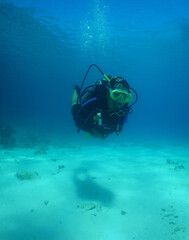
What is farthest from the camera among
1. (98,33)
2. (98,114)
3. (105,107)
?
(98,33)

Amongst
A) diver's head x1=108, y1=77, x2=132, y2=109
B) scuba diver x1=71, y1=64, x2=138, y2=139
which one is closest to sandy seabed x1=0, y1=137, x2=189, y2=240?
scuba diver x1=71, y1=64, x2=138, y2=139

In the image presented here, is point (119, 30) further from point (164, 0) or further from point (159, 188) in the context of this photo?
point (159, 188)

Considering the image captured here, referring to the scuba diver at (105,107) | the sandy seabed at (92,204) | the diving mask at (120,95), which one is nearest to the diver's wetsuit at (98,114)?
the scuba diver at (105,107)

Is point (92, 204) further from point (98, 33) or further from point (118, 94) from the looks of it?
point (98, 33)

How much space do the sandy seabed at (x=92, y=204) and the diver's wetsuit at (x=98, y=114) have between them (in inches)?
76.7

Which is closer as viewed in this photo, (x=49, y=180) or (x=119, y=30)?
(x=49, y=180)

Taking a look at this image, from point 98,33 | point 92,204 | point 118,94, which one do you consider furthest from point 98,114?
point 98,33

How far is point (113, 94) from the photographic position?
441cm

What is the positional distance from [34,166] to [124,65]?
36932mm

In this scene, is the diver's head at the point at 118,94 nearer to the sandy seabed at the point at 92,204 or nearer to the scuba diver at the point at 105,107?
the scuba diver at the point at 105,107

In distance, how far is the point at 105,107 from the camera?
470 cm

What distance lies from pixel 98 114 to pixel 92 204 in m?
2.36

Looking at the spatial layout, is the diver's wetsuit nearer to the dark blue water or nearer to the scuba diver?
the scuba diver

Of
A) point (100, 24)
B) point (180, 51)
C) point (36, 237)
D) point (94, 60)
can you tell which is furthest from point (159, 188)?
point (94, 60)
